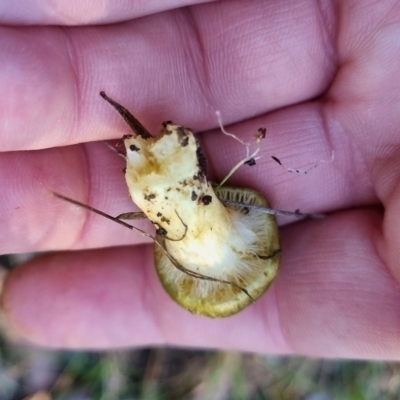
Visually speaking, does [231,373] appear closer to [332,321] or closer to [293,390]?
[293,390]

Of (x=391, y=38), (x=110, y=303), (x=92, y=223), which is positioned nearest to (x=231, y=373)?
(x=110, y=303)

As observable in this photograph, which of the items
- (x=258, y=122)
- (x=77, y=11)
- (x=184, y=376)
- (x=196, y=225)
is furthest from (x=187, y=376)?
(x=77, y=11)

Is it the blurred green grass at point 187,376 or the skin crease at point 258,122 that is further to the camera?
the blurred green grass at point 187,376

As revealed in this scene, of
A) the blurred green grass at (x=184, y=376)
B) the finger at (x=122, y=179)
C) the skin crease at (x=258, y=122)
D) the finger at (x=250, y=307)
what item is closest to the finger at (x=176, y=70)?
the skin crease at (x=258, y=122)

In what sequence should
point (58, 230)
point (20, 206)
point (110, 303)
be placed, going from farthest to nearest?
point (110, 303) < point (58, 230) < point (20, 206)

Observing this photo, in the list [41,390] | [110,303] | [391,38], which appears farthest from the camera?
[41,390]

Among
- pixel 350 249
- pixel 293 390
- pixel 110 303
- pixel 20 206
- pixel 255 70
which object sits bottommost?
pixel 293 390

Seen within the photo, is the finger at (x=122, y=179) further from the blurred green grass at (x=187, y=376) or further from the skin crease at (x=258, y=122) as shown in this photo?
the blurred green grass at (x=187, y=376)
